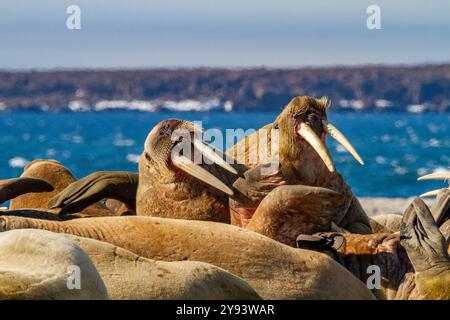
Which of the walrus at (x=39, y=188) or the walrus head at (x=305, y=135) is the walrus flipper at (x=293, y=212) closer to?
the walrus head at (x=305, y=135)

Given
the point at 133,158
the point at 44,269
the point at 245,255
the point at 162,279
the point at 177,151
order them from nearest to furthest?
the point at 44,269 → the point at 162,279 → the point at 245,255 → the point at 177,151 → the point at 133,158

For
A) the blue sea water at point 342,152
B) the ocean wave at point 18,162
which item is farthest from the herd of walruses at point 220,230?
the ocean wave at point 18,162

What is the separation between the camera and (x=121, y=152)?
69.6 metres

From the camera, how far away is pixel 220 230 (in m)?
6.86

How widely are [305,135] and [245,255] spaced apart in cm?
171

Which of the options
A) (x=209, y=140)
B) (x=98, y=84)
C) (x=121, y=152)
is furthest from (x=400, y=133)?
(x=209, y=140)

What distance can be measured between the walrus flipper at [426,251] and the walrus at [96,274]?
4.24ft

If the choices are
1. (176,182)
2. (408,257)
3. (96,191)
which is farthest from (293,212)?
(96,191)

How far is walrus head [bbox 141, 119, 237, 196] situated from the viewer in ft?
26.5

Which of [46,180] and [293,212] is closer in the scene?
[293,212]

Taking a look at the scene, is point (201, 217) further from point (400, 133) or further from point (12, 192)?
point (400, 133)

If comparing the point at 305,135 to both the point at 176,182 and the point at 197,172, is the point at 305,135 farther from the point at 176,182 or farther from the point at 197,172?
the point at 176,182
